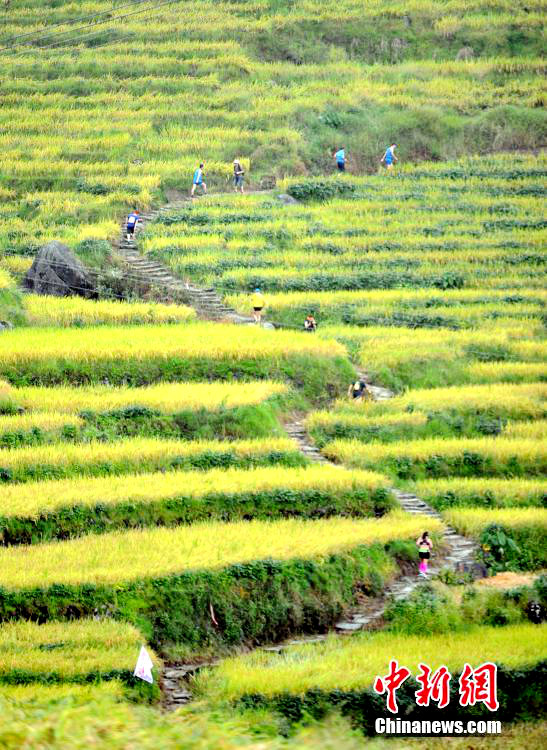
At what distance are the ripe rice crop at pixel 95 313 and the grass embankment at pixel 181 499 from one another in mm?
8754

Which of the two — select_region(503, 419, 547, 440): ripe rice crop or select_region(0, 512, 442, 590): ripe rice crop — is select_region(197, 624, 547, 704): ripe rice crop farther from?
select_region(503, 419, 547, 440): ripe rice crop

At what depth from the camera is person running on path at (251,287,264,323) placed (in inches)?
1291

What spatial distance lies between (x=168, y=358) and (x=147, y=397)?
2.00 m

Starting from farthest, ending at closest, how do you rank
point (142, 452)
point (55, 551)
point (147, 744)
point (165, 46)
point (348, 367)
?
point (165, 46), point (348, 367), point (142, 452), point (55, 551), point (147, 744)

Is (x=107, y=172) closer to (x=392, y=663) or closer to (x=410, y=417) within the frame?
(x=410, y=417)

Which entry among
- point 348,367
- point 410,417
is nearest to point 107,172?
point 348,367

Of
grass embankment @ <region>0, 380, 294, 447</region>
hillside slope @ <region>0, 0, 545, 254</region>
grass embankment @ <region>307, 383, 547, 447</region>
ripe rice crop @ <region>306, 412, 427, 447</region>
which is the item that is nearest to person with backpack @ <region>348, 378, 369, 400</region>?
grass embankment @ <region>307, 383, 547, 447</region>

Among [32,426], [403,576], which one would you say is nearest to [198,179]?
[32,426]

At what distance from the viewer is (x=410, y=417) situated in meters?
27.7

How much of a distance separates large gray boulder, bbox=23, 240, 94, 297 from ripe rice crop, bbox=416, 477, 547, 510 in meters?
12.1

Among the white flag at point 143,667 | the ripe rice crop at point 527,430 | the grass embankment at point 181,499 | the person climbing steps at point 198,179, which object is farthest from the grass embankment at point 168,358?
the white flag at point 143,667

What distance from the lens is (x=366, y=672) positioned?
1775 centimetres

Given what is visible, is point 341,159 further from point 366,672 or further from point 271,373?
point 366,672

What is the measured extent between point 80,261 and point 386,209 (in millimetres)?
10257
